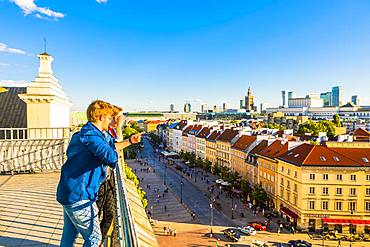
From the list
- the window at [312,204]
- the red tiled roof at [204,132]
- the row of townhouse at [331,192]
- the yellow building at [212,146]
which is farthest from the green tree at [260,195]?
the red tiled roof at [204,132]

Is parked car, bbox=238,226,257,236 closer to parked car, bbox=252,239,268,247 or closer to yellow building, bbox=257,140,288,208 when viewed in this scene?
parked car, bbox=252,239,268,247

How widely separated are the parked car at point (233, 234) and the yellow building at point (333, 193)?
6.74 meters

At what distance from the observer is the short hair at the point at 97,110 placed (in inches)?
148

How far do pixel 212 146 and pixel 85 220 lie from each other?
6109 centimetres

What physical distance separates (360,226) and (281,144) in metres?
12.5

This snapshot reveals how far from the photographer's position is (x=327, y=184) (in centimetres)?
3206

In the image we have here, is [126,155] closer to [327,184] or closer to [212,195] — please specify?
[212,195]

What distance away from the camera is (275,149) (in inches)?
1578

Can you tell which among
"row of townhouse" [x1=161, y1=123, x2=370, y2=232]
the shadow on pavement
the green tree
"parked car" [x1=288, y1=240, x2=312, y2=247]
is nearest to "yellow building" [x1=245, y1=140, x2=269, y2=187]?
the green tree

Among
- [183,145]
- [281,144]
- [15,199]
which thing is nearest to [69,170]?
[15,199]

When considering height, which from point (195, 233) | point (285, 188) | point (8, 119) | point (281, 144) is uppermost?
point (8, 119)

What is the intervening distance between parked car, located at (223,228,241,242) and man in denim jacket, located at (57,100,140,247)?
27.0 m

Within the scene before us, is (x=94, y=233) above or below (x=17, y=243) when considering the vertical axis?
above

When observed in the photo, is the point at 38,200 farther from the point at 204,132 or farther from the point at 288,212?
the point at 204,132
